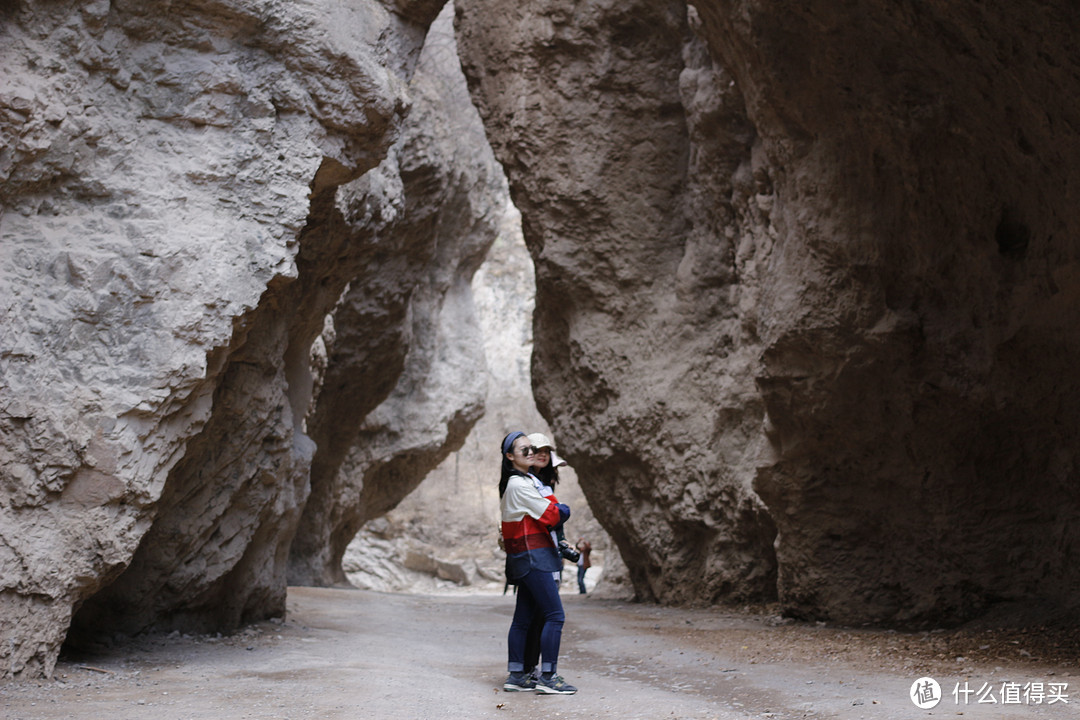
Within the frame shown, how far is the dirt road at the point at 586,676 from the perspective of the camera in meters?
4.04

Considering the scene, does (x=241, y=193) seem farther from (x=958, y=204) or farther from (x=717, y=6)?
(x=958, y=204)

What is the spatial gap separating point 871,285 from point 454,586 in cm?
2055

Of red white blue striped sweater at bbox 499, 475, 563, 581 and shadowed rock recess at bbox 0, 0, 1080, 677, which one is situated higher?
shadowed rock recess at bbox 0, 0, 1080, 677

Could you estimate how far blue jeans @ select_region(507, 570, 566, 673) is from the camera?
464 cm

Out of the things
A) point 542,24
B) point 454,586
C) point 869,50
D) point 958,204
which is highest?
point 542,24

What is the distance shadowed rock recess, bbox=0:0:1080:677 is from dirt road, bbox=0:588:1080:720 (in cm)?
49

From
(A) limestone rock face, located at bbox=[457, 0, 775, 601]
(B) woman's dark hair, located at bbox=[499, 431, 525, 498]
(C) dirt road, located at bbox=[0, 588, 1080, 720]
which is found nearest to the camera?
(C) dirt road, located at bbox=[0, 588, 1080, 720]

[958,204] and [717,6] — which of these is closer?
[958,204]

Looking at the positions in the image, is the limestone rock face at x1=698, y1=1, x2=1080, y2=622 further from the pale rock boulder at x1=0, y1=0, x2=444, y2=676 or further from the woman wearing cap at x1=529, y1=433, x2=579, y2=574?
the pale rock boulder at x1=0, y1=0, x2=444, y2=676

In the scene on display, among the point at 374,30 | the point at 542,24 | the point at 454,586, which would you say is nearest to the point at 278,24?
the point at 374,30

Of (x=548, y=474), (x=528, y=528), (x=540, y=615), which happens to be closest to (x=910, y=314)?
(x=548, y=474)

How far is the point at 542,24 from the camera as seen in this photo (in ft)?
35.3

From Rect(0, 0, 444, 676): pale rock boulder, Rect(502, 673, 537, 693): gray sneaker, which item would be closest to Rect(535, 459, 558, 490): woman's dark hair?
Rect(502, 673, 537, 693): gray sneaker

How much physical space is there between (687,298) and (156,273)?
619 cm
